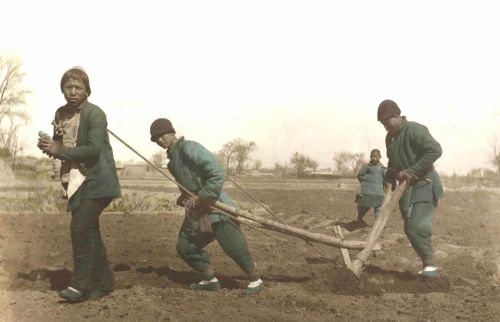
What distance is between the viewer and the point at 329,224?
10531 mm

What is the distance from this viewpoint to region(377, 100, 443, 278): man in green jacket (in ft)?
16.9

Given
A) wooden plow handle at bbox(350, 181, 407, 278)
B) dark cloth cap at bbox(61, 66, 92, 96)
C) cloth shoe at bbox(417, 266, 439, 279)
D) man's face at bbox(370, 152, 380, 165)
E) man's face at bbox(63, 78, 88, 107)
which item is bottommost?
cloth shoe at bbox(417, 266, 439, 279)

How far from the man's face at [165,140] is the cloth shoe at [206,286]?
4.20 feet

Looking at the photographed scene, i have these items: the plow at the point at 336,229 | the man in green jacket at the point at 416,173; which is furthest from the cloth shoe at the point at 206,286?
the man in green jacket at the point at 416,173

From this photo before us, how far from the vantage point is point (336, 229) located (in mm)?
5535

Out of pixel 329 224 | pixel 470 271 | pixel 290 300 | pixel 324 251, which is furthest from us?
pixel 329 224

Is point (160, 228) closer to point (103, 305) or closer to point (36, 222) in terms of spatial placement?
point (36, 222)

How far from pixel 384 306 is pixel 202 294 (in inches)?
59.8

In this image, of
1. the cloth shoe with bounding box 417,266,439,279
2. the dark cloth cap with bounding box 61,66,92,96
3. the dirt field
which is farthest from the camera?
the cloth shoe with bounding box 417,266,439,279

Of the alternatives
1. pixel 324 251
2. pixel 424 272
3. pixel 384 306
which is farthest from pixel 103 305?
pixel 324 251

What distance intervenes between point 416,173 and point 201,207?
7.06 ft

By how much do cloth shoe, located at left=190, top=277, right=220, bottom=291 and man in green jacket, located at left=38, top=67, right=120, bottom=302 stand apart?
2.48 ft

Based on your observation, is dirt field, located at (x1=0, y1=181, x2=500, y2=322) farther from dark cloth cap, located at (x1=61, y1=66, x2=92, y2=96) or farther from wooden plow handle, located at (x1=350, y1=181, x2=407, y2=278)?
dark cloth cap, located at (x1=61, y1=66, x2=92, y2=96)

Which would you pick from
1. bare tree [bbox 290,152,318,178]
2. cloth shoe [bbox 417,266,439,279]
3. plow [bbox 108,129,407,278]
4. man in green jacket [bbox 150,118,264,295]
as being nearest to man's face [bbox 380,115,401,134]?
plow [bbox 108,129,407,278]
